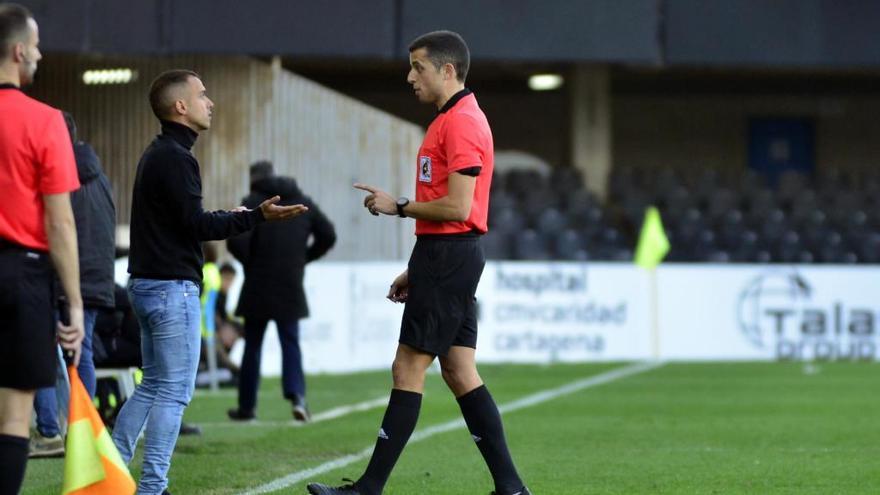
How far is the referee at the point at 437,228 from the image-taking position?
658 cm

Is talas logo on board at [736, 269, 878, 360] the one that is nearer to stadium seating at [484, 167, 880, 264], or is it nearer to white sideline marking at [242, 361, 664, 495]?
white sideline marking at [242, 361, 664, 495]

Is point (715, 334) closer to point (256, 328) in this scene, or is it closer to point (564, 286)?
point (564, 286)

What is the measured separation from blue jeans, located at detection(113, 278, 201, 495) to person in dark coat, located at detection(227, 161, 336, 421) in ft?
16.1

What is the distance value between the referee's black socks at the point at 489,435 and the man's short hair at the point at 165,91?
1676 millimetres

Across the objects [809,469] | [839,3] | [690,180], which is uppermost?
[839,3]

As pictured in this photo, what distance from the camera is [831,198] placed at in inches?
1063

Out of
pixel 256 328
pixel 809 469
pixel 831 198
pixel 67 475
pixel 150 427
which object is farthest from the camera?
pixel 831 198

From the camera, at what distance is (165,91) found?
6781mm

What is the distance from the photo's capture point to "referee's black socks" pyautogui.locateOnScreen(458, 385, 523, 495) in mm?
6898

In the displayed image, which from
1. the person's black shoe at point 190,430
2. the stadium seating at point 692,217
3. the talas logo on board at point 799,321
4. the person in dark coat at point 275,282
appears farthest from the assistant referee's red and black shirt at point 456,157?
the stadium seating at point 692,217

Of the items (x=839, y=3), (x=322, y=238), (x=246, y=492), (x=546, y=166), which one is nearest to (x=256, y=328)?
(x=322, y=238)

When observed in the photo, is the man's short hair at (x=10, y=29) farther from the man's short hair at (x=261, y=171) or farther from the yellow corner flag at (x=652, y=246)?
the yellow corner flag at (x=652, y=246)

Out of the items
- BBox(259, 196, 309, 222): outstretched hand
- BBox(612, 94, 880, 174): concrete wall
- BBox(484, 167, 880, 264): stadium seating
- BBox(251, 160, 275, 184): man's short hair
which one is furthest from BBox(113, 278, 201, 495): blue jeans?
BBox(612, 94, 880, 174): concrete wall

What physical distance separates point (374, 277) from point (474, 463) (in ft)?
33.0
